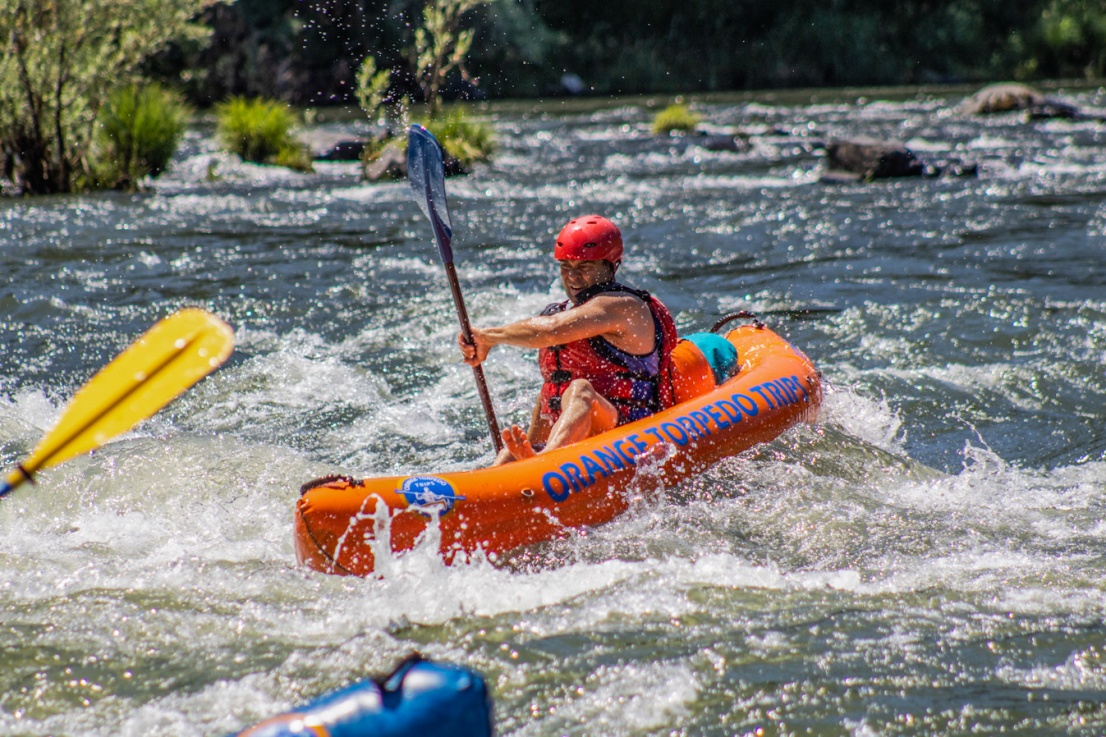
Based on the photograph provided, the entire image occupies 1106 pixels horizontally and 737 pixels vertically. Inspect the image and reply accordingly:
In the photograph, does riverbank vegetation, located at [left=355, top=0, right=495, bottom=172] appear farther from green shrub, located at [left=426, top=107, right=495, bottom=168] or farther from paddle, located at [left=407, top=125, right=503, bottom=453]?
paddle, located at [left=407, top=125, right=503, bottom=453]

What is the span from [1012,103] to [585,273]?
1734cm

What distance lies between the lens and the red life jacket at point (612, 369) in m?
4.43

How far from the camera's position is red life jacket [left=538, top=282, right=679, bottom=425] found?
14.5 feet

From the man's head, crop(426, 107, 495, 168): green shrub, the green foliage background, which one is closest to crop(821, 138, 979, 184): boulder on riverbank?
crop(426, 107, 495, 168): green shrub

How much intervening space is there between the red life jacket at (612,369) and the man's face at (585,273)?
0.03 m

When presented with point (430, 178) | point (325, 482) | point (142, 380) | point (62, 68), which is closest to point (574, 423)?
point (325, 482)

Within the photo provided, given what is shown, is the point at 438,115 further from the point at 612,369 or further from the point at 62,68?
the point at 612,369

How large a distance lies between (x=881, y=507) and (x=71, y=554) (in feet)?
9.75

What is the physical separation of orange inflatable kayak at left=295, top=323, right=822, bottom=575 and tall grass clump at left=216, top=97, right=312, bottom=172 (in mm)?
10151

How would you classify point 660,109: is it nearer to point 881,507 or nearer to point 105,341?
point 105,341

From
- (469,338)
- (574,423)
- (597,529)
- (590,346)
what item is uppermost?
(469,338)

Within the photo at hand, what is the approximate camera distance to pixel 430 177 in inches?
179

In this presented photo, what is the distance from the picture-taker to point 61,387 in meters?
5.89

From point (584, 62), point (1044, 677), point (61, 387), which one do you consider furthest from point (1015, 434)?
point (584, 62)
